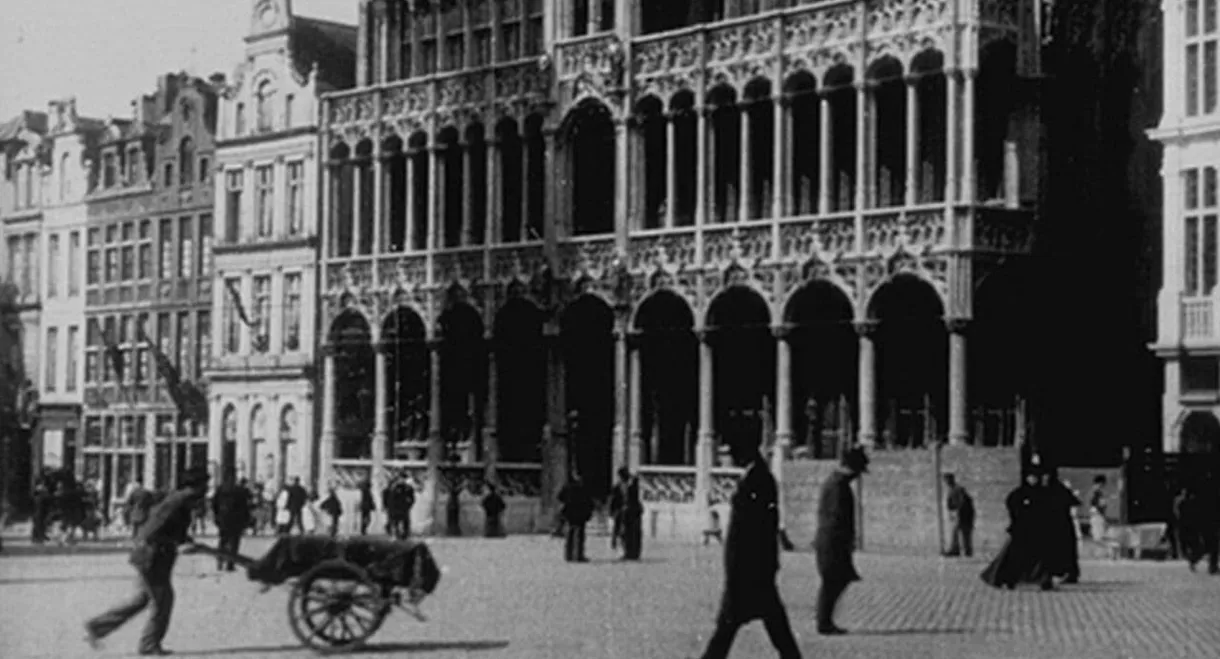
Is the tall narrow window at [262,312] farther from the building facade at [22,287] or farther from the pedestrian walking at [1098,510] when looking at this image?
the pedestrian walking at [1098,510]

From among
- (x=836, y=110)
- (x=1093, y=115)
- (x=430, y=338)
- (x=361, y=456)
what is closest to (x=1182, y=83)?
(x=1093, y=115)

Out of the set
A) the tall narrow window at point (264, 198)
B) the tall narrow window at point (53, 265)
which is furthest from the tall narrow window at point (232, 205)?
the tall narrow window at point (53, 265)

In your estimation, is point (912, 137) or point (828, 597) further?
point (912, 137)

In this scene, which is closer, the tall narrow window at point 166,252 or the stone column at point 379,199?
the stone column at point 379,199

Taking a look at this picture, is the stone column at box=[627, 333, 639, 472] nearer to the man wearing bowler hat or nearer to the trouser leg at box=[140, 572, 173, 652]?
the man wearing bowler hat

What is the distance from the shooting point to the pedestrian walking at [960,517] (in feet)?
115

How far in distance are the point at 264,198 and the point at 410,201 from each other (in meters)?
7.75

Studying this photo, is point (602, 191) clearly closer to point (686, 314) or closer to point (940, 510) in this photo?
point (686, 314)

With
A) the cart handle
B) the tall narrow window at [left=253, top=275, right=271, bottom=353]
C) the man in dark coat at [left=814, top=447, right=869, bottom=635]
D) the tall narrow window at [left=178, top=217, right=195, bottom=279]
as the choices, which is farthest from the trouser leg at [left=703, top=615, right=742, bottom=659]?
the tall narrow window at [left=178, top=217, right=195, bottom=279]

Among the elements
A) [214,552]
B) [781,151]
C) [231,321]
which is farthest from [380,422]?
[214,552]

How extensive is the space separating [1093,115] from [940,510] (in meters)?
11.0

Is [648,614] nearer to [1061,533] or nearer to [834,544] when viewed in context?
[834,544]

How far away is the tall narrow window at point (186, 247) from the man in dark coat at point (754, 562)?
1885 inches

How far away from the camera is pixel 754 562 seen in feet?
54.4
